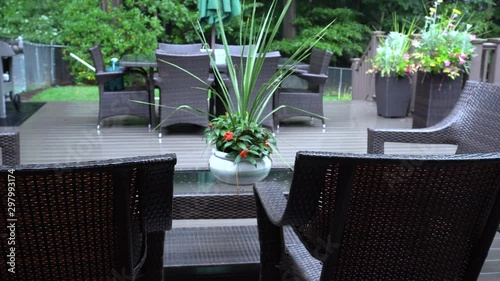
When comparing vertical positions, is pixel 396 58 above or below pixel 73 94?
above

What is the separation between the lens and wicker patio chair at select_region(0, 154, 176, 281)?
4.09 ft

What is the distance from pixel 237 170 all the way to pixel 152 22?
9.40 m

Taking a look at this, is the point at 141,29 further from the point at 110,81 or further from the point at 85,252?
the point at 85,252

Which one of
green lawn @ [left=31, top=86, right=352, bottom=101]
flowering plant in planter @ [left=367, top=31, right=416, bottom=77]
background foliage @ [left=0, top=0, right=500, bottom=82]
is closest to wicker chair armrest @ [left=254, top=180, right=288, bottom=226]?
flowering plant in planter @ [left=367, top=31, right=416, bottom=77]

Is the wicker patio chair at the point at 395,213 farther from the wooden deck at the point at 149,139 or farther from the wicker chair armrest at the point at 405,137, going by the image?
the wooden deck at the point at 149,139

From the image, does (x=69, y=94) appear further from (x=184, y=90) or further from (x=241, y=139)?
(x=241, y=139)

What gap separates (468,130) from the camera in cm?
297

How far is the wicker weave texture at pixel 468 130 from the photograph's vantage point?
2.85 meters

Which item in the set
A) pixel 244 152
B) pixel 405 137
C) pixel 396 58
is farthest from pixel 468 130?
pixel 396 58

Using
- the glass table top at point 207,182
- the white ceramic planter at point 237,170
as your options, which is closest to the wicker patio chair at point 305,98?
the glass table top at point 207,182

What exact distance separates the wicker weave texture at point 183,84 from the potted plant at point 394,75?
2.26 m

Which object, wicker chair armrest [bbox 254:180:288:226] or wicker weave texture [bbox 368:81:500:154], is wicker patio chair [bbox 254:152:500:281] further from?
wicker weave texture [bbox 368:81:500:154]

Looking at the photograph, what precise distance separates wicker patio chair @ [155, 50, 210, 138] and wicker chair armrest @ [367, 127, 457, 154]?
7.92 ft

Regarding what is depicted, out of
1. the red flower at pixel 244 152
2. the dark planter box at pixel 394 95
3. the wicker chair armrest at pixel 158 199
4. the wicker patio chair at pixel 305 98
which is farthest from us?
the dark planter box at pixel 394 95
